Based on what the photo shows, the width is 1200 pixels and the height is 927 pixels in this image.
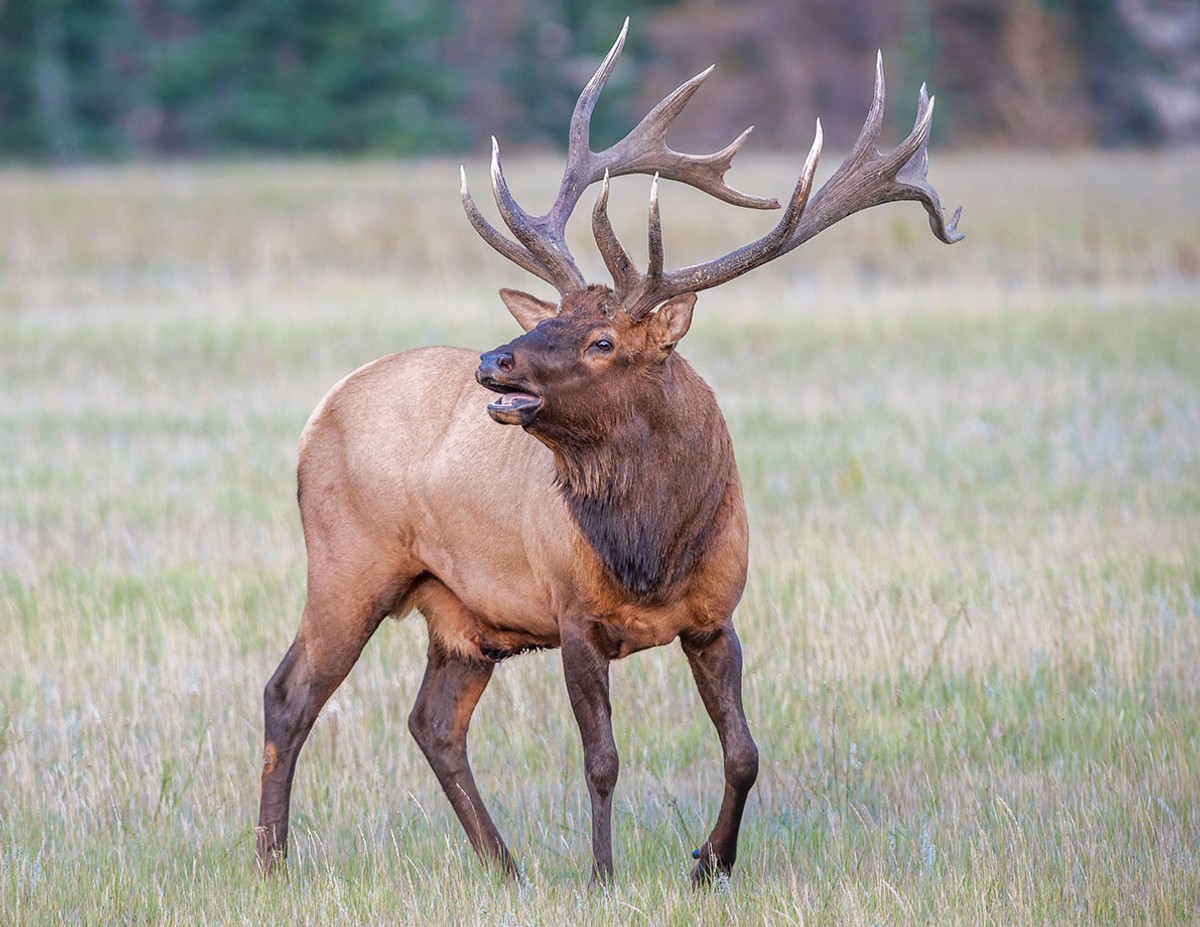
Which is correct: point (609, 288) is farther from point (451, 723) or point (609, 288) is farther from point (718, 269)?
point (451, 723)

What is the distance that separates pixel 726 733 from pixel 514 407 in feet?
3.95

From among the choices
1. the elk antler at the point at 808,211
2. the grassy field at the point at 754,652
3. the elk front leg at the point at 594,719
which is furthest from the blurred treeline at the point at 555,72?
the elk front leg at the point at 594,719

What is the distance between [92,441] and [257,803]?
24.1ft

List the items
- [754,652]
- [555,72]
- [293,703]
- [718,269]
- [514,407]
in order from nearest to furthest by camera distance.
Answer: [514,407], [718,269], [293,703], [754,652], [555,72]

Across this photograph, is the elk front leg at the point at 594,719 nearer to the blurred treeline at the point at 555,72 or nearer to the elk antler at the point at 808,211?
the elk antler at the point at 808,211

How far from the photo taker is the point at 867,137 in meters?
5.52

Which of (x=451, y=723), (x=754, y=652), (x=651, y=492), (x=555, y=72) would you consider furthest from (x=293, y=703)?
(x=555, y=72)

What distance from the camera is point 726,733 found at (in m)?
5.24

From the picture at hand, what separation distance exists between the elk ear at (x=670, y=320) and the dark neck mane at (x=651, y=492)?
0.11m

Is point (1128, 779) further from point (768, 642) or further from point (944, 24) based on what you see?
point (944, 24)

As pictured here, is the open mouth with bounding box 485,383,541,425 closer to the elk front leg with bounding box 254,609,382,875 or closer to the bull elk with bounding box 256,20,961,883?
Result: the bull elk with bounding box 256,20,961,883

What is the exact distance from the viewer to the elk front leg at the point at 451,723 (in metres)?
5.70

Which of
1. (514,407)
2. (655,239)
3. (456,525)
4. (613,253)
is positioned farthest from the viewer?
(456,525)

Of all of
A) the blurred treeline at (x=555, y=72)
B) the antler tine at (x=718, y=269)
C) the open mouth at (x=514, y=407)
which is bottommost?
the open mouth at (x=514, y=407)
